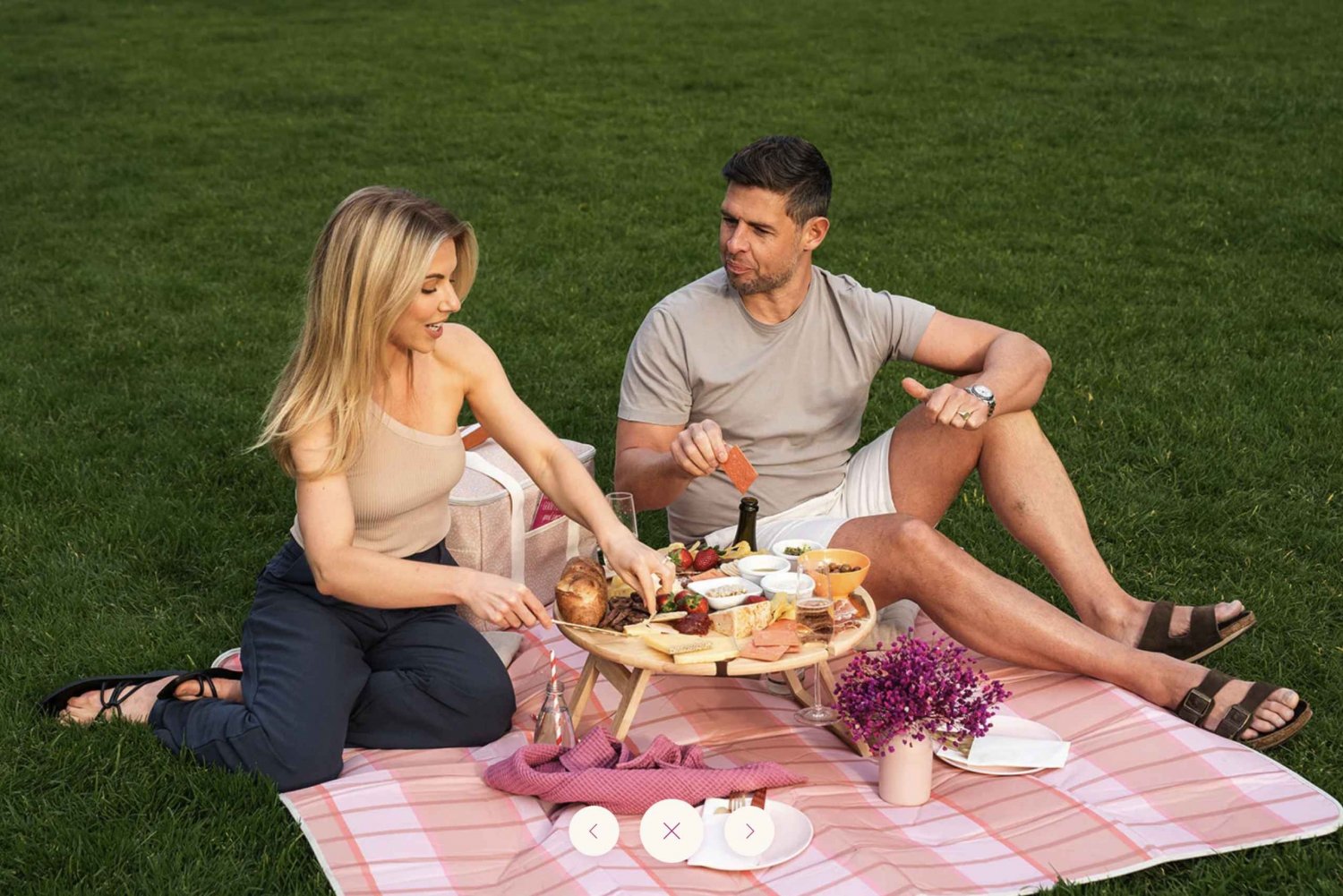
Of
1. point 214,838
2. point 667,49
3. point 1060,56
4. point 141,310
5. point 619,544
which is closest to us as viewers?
point 214,838

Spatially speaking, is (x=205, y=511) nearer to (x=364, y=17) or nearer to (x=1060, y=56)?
(x=1060, y=56)

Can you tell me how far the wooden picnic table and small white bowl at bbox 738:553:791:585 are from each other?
233 millimetres

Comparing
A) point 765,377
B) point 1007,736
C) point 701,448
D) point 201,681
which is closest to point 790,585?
point 701,448

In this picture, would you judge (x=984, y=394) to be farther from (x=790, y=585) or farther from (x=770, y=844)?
(x=770, y=844)

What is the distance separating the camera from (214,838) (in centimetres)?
391

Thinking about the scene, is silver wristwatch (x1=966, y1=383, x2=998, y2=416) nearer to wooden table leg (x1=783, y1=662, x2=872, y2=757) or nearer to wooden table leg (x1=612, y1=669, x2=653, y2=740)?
wooden table leg (x1=783, y1=662, x2=872, y2=757)

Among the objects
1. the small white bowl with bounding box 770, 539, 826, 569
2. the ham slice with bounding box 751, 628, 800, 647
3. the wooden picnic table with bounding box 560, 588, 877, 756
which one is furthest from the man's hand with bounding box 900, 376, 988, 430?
the ham slice with bounding box 751, 628, 800, 647

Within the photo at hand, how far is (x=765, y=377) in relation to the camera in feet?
16.7

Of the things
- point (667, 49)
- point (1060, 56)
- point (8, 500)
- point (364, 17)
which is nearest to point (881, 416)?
point (8, 500)

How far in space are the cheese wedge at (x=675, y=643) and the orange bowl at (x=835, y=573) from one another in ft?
1.36

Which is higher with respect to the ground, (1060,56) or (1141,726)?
(1060,56)

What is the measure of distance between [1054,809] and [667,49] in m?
14.4

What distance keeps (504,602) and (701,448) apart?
81 centimetres

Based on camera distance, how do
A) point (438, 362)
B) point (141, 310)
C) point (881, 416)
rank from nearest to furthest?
1. point (438, 362)
2. point (881, 416)
3. point (141, 310)
